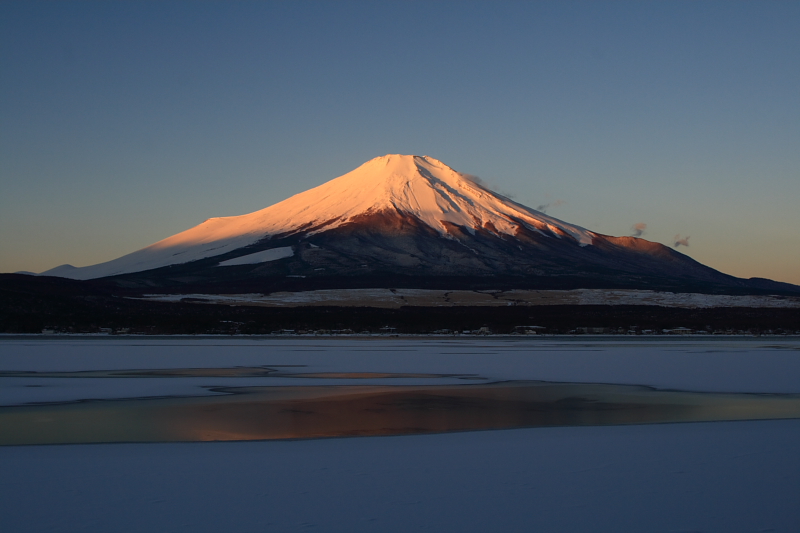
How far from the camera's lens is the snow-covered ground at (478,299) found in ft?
274

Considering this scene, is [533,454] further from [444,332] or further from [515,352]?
[444,332]

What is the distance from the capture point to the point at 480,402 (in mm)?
16406

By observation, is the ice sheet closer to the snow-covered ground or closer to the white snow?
the snow-covered ground

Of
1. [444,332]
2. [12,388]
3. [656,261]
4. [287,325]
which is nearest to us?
[12,388]

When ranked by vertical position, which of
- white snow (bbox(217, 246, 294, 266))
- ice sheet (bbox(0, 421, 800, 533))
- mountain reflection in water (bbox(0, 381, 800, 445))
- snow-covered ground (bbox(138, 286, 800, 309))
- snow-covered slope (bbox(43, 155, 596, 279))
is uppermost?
snow-covered slope (bbox(43, 155, 596, 279))

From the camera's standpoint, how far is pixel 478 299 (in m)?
88.8

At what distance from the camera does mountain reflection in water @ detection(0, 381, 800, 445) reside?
12.5 metres

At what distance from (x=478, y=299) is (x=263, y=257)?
68.9 m

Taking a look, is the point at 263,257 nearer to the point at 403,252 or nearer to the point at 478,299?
the point at 403,252

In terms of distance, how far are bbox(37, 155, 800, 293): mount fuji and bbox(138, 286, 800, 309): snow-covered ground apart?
14.8 metres

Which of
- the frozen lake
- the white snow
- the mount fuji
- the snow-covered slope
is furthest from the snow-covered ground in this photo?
the frozen lake

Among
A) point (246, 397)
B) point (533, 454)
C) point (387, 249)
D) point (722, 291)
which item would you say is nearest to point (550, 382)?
point (246, 397)

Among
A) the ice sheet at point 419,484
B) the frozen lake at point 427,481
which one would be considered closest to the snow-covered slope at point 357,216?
the frozen lake at point 427,481

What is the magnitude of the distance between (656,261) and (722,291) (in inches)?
1950
